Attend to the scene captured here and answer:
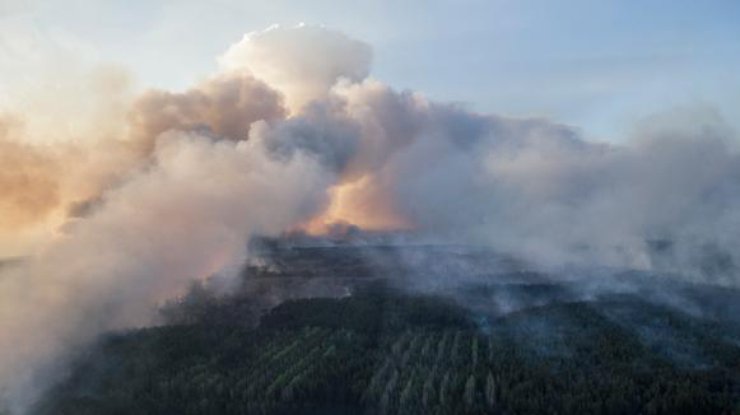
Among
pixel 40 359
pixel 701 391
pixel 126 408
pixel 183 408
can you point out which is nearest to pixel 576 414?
pixel 701 391

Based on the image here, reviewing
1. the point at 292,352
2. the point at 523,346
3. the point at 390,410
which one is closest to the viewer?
the point at 390,410

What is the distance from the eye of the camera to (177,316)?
128500 mm

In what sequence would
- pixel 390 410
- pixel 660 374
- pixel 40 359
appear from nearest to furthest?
pixel 40 359 < pixel 390 410 < pixel 660 374

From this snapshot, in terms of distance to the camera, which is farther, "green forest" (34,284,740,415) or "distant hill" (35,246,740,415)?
"distant hill" (35,246,740,415)

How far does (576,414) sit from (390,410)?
960 inches

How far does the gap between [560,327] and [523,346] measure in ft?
82.5

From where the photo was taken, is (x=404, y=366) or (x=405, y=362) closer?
(x=404, y=366)

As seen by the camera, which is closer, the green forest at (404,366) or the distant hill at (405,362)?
the green forest at (404,366)

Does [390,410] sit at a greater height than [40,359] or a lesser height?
lesser

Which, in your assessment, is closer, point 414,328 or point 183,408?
point 183,408

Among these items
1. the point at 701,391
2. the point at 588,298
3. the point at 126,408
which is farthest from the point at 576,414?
the point at 588,298

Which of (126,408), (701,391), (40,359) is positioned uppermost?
(40,359)

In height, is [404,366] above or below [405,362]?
below

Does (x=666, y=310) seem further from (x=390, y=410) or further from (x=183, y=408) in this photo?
(x=183, y=408)
